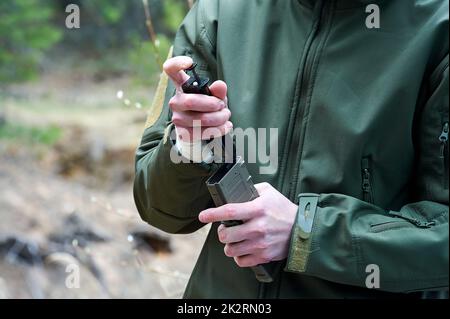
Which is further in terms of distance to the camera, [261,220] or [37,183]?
[37,183]

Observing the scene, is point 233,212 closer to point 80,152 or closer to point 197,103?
point 197,103

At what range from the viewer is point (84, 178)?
5008 mm

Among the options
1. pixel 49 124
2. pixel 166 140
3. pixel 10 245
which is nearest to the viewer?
pixel 166 140

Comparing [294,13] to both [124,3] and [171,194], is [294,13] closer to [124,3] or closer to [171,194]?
[171,194]

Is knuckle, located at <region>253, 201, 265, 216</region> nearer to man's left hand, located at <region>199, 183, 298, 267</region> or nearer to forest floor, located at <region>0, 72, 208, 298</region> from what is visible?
man's left hand, located at <region>199, 183, 298, 267</region>

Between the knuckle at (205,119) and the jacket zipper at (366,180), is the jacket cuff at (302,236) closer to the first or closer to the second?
the jacket zipper at (366,180)

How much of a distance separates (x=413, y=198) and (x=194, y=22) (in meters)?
0.72

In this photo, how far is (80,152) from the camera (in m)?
5.29

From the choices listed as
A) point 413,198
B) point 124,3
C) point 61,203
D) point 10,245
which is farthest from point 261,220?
point 124,3

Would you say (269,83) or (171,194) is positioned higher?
(269,83)

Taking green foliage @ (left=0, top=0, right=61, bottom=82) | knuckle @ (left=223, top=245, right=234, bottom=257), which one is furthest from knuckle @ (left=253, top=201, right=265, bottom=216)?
green foliage @ (left=0, top=0, right=61, bottom=82)

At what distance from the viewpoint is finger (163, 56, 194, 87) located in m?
1.60

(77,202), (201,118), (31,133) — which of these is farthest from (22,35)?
(201,118)

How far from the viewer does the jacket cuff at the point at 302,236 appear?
1615mm
